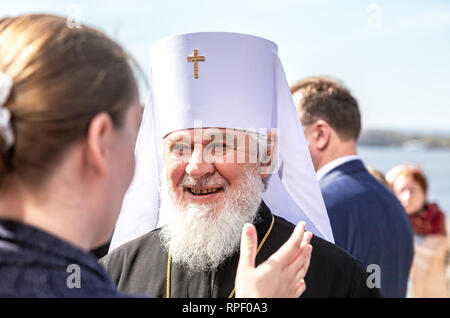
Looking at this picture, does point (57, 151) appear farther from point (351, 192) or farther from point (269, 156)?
point (351, 192)

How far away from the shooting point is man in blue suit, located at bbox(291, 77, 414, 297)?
3410mm

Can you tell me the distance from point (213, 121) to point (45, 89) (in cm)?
162

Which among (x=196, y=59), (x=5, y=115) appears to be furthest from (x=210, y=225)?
(x=5, y=115)

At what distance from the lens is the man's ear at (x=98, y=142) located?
128cm

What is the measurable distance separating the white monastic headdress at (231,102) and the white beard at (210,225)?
22cm

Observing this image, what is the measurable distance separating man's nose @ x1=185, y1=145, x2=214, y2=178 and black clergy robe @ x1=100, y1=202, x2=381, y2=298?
37 cm

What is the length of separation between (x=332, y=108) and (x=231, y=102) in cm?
131

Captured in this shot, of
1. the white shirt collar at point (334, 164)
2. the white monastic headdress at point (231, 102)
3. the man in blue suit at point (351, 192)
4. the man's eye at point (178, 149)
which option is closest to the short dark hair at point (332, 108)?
the man in blue suit at point (351, 192)

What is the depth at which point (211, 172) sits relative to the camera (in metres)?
2.62

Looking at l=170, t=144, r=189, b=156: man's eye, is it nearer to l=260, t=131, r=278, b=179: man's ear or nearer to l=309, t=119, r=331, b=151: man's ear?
l=260, t=131, r=278, b=179: man's ear

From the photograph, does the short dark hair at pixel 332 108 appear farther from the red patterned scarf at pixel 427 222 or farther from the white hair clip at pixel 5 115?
the white hair clip at pixel 5 115
